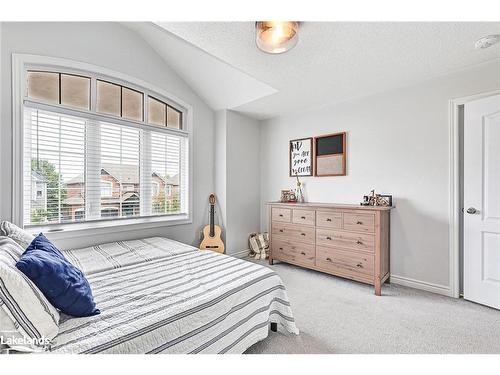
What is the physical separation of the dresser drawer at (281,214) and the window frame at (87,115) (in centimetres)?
125

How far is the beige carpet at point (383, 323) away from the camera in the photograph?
1.66 m

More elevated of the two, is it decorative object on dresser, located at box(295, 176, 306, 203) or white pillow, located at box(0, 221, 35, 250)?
decorative object on dresser, located at box(295, 176, 306, 203)

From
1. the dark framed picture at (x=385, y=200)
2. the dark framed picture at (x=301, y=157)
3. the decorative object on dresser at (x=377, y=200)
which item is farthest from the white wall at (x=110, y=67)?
the dark framed picture at (x=385, y=200)

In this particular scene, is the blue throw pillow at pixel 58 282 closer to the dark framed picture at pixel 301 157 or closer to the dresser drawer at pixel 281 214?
the dresser drawer at pixel 281 214

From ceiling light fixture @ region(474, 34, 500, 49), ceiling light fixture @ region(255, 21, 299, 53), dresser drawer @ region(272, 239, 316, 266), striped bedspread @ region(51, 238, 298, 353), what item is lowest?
dresser drawer @ region(272, 239, 316, 266)

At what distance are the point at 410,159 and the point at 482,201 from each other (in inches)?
29.5

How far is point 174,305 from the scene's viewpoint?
1.31 metres

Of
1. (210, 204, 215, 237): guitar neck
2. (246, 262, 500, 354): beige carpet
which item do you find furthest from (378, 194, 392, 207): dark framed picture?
(210, 204, 215, 237): guitar neck

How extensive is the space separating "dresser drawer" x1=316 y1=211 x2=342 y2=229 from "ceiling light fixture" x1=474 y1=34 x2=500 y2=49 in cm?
191

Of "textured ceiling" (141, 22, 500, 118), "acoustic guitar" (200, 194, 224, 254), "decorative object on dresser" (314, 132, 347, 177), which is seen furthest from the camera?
"acoustic guitar" (200, 194, 224, 254)

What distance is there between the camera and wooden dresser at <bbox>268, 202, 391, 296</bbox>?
102 inches

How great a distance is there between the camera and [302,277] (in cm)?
301

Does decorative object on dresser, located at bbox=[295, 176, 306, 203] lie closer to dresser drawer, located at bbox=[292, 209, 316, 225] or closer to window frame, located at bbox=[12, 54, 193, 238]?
dresser drawer, located at bbox=[292, 209, 316, 225]

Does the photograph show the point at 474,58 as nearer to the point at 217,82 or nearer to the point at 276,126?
the point at 276,126
